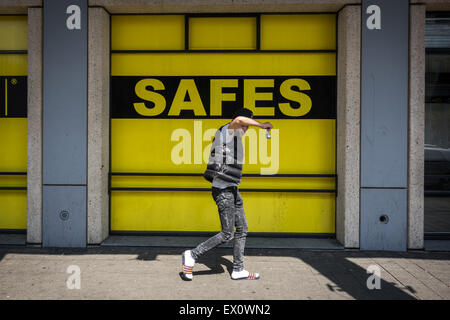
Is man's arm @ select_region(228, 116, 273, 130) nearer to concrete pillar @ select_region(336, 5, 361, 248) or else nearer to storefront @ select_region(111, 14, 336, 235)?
storefront @ select_region(111, 14, 336, 235)

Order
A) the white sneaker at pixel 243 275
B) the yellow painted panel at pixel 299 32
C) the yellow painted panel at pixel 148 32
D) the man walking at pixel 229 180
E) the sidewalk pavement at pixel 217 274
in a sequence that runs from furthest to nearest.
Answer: the yellow painted panel at pixel 148 32 < the yellow painted panel at pixel 299 32 < the white sneaker at pixel 243 275 < the man walking at pixel 229 180 < the sidewalk pavement at pixel 217 274

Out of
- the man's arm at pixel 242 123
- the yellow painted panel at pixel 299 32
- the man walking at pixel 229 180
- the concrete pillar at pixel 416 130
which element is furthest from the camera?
the yellow painted panel at pixel 299 32

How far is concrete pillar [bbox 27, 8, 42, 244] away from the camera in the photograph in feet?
19.4

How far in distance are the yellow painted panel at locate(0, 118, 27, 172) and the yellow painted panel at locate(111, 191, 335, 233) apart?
69.3 inches

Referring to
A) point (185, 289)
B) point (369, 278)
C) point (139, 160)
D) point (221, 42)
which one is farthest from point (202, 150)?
point (369, 278)

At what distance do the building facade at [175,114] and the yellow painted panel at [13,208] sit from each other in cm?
2

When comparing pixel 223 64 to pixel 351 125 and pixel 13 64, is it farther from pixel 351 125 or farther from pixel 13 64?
pixel 13 64

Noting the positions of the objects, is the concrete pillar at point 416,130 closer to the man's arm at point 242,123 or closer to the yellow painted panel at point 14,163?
the man's arm at point 242,123

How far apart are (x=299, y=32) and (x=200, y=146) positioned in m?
2.59

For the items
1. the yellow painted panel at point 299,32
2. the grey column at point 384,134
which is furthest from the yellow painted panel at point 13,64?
the grey column at point 384,134

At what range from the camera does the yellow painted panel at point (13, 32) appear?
634cm

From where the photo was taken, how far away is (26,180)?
644cm

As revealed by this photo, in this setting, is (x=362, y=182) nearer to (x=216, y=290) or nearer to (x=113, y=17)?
(x=216, y=290)

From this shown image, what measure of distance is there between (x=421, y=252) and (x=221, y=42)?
186 inches
